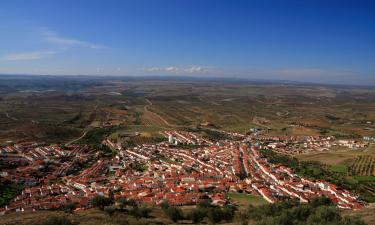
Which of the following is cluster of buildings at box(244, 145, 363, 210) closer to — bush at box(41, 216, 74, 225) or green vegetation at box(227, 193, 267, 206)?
green vegetation at box(227, 193, 267, 206)

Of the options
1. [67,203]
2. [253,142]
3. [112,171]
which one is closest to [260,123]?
[253,142]

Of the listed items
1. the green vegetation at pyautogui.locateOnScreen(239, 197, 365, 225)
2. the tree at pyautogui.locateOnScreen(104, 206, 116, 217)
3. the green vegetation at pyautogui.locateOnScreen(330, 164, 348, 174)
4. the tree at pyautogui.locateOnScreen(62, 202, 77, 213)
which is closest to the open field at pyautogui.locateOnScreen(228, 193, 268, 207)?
the green vegetation at pyautogui.locateOnScreen(239, 197, 365, 225)

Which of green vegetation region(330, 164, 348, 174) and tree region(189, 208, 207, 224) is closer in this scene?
tree region(189, 208, 207, 224)

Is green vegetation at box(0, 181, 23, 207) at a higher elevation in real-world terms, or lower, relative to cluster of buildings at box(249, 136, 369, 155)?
higher

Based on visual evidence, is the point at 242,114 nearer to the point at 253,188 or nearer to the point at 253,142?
the point at 253,142

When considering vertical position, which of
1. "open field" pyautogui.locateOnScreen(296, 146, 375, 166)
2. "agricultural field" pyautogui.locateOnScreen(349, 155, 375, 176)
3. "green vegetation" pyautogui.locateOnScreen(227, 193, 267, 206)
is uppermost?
"green vegetation" pyautogui.locateOnScreen(227, 193, 267, 206)

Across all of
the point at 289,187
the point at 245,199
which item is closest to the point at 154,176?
the point at 245,199

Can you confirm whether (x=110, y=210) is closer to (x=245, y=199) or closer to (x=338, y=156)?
(x=245, y=199)

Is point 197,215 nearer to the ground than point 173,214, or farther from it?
nearer to the ground
